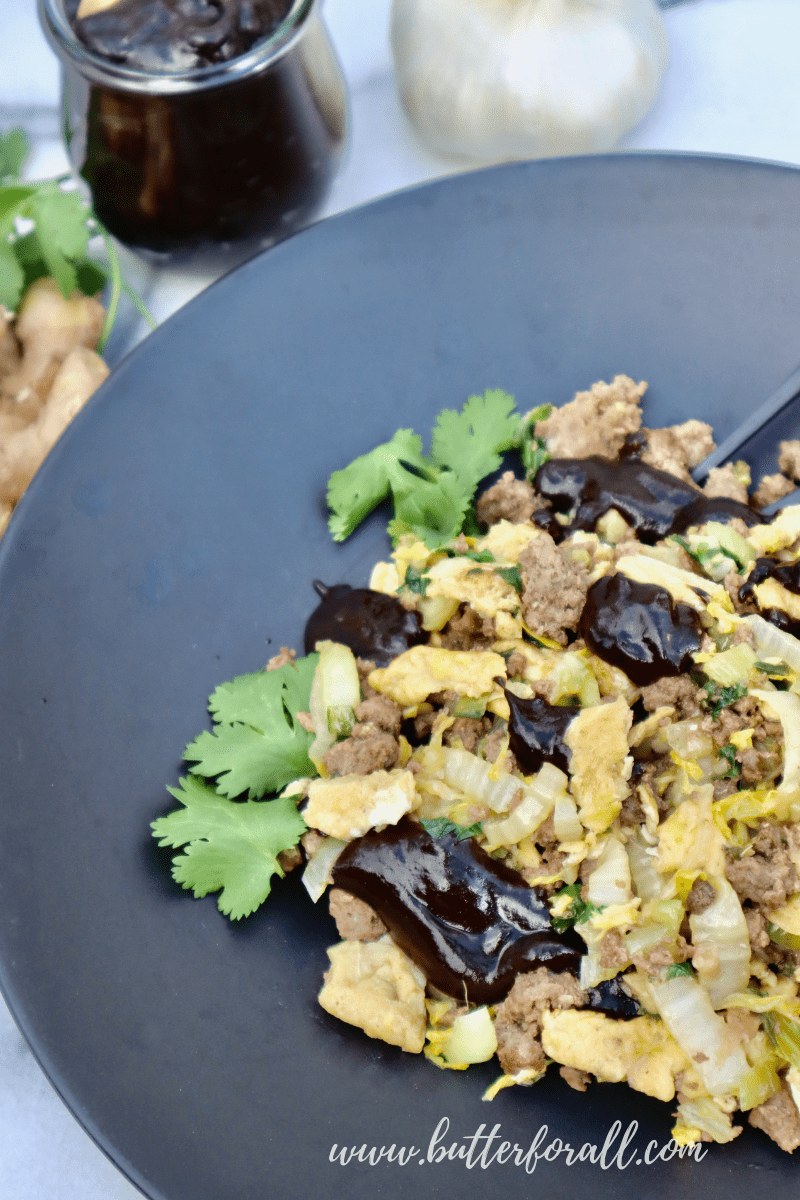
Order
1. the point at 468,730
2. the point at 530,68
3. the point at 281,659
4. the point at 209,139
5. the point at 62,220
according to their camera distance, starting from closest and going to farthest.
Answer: the point at 468,730 < the point at 281,659 < the point at 209,139 < the point at 62,220 < the point at 530,68

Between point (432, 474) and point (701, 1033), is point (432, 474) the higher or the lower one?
the higher one

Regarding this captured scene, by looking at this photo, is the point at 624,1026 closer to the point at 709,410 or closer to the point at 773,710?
the point at 773,710

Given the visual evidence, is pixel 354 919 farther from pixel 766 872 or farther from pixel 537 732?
pixel 766 872

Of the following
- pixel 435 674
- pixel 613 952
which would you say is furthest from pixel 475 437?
pixel 613 952

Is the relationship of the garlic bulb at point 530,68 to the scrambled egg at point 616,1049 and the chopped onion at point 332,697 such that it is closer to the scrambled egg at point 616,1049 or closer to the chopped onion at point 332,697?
the chopped onion at point 332,697

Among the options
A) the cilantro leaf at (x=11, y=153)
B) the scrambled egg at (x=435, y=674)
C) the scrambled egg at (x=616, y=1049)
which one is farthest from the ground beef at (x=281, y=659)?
the cilantro leaf at (x=11, y=153)

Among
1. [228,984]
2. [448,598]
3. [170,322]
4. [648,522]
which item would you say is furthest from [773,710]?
[170,322]

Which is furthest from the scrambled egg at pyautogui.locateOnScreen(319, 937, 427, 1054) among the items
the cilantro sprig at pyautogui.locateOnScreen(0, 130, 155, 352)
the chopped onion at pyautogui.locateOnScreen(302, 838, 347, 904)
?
the cilantro sprig at pyautogui.locateOnScreen(0, 130, 155, 352)
